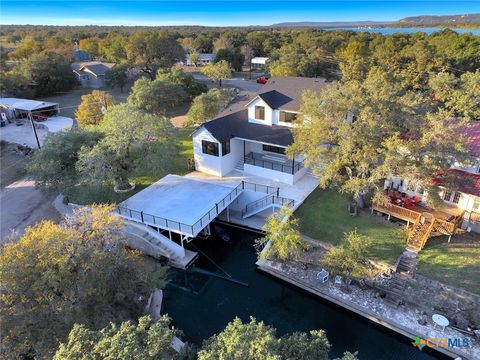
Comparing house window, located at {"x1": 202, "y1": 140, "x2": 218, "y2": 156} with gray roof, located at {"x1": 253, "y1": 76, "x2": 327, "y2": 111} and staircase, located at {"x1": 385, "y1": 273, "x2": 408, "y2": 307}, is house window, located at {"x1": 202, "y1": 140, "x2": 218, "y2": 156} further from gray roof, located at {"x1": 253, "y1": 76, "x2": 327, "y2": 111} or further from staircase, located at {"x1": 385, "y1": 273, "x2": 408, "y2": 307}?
staircase, located at {"x1": 385, "y1": 273, "x2": 408, "y2": 307}

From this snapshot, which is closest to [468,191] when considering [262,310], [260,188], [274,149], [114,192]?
[260,188]

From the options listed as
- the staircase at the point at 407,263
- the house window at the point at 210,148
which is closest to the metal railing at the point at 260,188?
the house window at the point at 210,148

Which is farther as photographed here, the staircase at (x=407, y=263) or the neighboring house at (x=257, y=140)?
the neighboring house at (x=257, y=140)

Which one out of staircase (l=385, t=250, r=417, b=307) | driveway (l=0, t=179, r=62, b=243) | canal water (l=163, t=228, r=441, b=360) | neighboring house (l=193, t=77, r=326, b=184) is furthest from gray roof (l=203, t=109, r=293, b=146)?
driveway (l=0, t=179, r=62, b=243)

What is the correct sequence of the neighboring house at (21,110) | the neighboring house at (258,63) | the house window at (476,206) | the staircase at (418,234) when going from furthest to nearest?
the neighboring house at (258,63) < the neighboring house at (21,110) < the house window at (476,206) < the staircase at (418,234)

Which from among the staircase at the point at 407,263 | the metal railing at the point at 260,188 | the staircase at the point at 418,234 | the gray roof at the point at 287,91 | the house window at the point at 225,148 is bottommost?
the staircase at the point at 407,263

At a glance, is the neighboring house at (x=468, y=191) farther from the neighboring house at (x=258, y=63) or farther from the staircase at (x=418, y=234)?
the neighboring house at (x=258, y=63)
